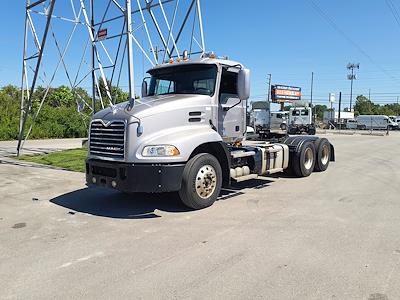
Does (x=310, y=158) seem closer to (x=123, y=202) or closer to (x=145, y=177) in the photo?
(x=123, y=202)

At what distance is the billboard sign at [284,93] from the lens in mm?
46069

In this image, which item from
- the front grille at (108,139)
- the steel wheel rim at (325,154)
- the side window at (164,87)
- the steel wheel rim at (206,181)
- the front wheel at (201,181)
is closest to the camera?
the front grille at (108,139)

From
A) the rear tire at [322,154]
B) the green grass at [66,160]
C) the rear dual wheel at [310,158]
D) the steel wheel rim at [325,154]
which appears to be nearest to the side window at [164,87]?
the rear dual wheel at [310,158]

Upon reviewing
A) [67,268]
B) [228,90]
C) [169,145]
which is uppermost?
[228,90]

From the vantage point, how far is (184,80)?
8.09 metres

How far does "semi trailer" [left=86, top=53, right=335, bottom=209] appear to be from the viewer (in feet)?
21.4

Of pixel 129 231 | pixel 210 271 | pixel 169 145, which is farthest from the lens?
pixel 169 145

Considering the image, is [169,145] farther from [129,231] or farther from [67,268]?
[67,268]

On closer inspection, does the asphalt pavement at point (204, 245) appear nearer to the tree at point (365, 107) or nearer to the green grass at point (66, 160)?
the green grass at point (66, 160)

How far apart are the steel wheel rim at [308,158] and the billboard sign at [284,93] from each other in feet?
114

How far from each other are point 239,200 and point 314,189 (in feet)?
7.18

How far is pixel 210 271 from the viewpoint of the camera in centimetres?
434

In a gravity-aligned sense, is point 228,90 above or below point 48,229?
above

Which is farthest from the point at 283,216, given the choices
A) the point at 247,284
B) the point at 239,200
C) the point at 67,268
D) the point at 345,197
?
the point at 67,268
